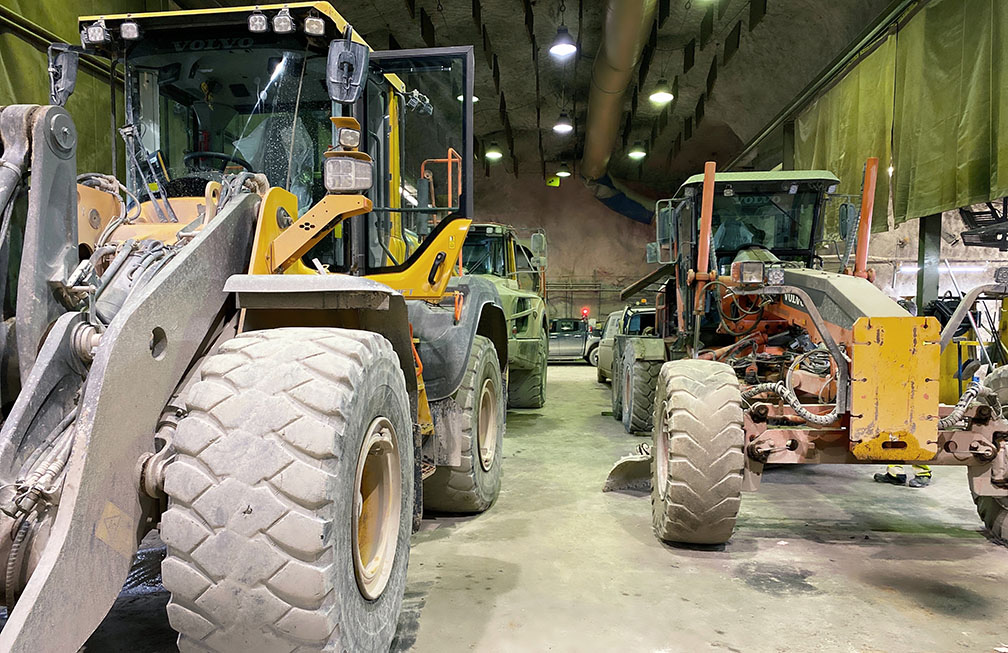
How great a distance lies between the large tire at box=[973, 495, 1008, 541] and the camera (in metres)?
4.05

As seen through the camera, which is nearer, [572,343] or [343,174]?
[343,174]

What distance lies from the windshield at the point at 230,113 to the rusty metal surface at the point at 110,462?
1141 millimetres

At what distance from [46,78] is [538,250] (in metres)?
6.09

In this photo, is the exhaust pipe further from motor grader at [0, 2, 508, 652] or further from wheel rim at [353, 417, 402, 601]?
wheel rim at [353, 417, 402, 601]

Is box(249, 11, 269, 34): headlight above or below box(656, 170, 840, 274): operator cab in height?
above

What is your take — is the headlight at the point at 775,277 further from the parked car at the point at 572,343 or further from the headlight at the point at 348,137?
the parked car at the point at 572,343

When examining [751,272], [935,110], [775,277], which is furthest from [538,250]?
[775,277]

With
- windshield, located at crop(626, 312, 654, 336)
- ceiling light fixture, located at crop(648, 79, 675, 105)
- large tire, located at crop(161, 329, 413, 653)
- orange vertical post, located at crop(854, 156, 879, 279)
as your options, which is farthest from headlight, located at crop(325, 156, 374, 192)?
ceiling light fixture, located at crop(648, 79, 675, 105)

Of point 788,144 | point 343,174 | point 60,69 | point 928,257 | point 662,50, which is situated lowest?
point 343,174

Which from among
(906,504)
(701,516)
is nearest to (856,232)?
(906,504)

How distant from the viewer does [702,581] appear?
354 centimetres

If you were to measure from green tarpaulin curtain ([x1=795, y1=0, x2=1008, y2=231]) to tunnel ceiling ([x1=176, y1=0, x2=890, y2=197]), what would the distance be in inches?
53.0

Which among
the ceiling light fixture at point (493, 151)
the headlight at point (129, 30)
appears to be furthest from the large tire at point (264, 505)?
the ceiling light fixture at point (493, 151)

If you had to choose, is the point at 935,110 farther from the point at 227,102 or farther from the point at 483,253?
the point at 227,102
